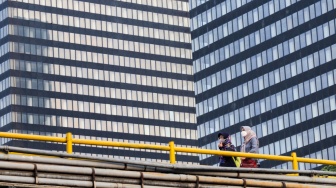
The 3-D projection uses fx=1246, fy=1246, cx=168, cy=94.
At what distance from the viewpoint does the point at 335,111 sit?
140250 mm

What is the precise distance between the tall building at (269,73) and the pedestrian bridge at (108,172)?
115 meters

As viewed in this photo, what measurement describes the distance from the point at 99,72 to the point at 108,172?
16214 centimetres

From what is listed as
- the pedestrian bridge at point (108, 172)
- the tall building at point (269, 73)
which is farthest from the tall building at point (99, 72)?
the pedestrian bridge at point (108, 172)

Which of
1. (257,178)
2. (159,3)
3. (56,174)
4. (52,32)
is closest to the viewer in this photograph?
(56,174)

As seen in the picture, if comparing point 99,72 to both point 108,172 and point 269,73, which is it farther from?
point 108,172

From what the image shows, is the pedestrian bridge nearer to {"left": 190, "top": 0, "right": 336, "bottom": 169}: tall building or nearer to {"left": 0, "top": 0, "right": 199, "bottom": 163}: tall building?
{"left": 190, "top": 0, "right": 336, "bottom": 169}: tall building

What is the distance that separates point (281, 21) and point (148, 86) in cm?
4069

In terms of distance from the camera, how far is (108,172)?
19.3 metres

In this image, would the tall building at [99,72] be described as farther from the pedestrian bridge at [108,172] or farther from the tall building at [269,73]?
the pedestrian bridge at [108,172]

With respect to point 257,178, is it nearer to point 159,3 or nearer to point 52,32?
point 52,32

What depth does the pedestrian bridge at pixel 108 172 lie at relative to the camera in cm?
1845

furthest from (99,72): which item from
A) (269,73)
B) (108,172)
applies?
(108,172)

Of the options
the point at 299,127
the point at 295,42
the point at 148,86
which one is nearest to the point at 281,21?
the point at 295,42

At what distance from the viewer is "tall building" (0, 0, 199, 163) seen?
17525 cm
